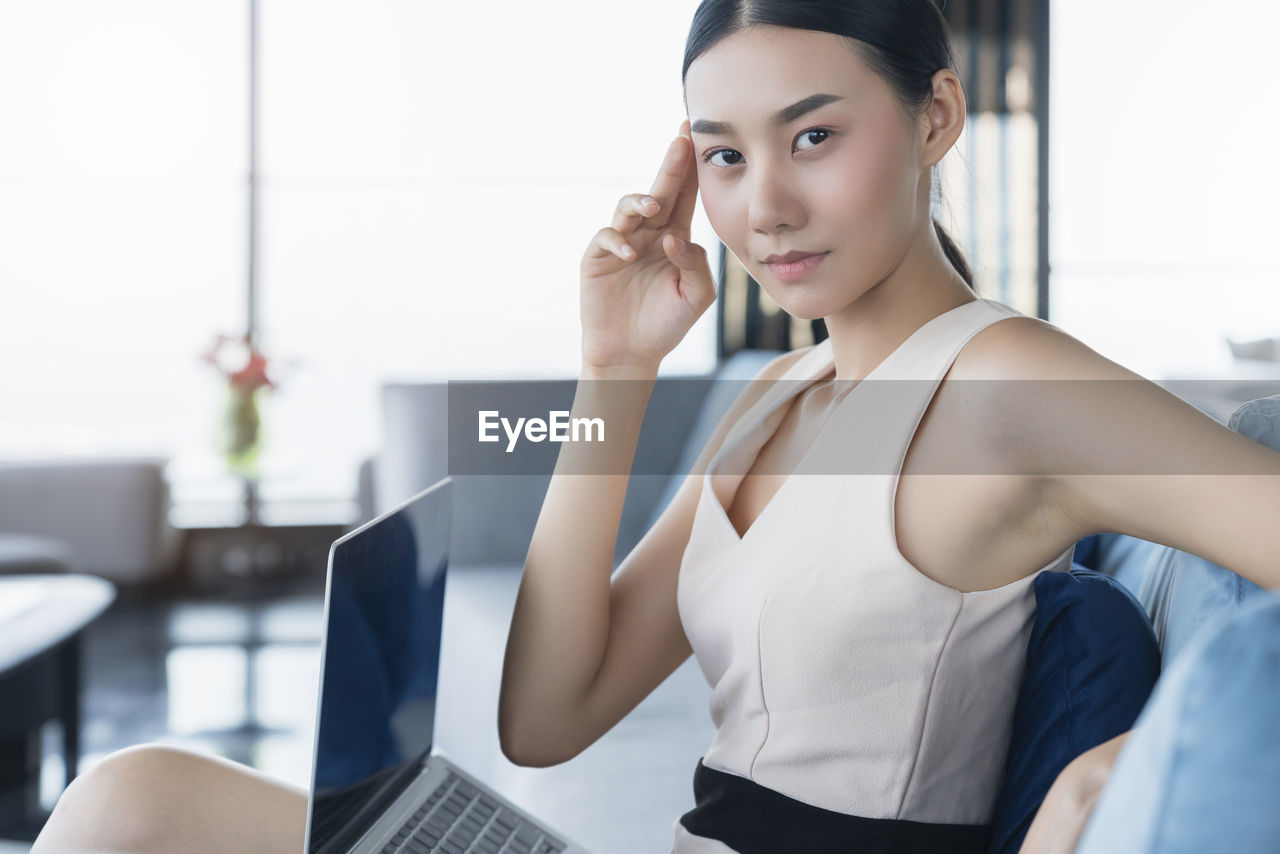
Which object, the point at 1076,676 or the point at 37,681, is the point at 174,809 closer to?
the point at 1076,676

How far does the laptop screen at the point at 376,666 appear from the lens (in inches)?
29.7

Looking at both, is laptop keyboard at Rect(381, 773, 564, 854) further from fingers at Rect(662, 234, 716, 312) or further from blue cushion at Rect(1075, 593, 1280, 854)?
blue cushion at Rect(1075, 593, 1280, 854)

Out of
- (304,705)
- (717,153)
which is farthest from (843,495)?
(304,705)

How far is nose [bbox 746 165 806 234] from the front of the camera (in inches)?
36.1

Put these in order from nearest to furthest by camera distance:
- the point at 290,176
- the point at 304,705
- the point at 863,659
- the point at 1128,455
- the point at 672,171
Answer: the point at 1128,455
the point at 863,659
the point at 672,171
the point at 304,705
the point at 290,176

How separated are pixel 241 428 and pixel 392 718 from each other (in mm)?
2864

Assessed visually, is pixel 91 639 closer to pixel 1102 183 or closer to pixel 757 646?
pixel 757 646

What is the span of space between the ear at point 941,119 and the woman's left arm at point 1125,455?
0.22 meters

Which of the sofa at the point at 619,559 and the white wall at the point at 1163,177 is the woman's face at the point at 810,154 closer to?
the sofa at the point at 619,559

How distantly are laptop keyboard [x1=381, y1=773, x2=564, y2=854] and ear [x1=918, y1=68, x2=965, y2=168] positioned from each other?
2.36 ft

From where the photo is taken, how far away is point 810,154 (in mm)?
917
